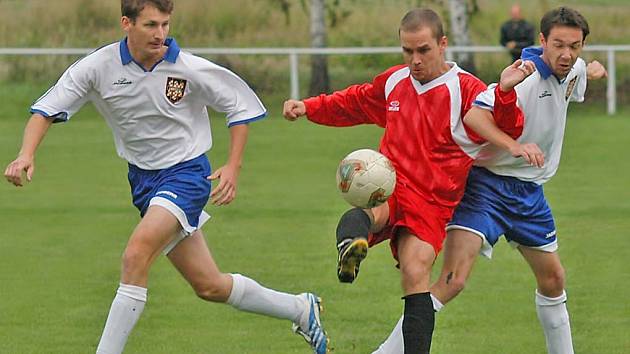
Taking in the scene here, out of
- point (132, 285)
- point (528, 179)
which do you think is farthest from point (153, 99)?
point (528, 179)

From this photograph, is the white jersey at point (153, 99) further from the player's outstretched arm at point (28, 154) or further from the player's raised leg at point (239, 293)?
the player's raised leg at point (239, 293)

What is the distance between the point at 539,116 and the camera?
6.76 m

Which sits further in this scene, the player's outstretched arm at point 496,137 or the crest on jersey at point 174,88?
the crest on jersey at point 174,88

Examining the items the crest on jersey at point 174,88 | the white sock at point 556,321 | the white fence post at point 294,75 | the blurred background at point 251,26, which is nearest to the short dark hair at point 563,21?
the white sock at point 556,321

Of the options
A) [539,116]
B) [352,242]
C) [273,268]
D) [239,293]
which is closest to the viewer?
[352,242]

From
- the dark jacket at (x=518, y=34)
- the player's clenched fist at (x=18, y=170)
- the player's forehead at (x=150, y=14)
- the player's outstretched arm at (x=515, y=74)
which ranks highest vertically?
the player's forehead at (x=150, y=14)

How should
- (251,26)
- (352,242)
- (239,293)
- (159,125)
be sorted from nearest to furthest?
1. (352,242)
2. (159,125)
3. (239,293)
4. (251,26)

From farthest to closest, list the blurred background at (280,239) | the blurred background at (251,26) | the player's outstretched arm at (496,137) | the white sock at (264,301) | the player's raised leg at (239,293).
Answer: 1. the blurred background at (251,26)
2. the blurred background at (280,239)
3. the white sock at (264,301)
4. the player's raised leg at (239,293)
5. the player's outstretched arm at (496,137)

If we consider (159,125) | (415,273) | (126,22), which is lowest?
(415,273)

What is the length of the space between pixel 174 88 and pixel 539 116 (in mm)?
1713

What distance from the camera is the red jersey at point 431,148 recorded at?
6.57 m

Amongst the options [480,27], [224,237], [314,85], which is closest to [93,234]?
[224,237]

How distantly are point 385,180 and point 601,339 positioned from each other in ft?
6.86

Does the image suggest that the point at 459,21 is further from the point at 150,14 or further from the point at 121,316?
the point at 121,316
